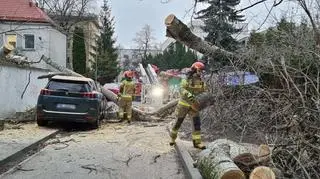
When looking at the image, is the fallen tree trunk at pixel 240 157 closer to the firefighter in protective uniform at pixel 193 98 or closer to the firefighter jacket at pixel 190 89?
the firefighter in protective uniform at pixel 193 98

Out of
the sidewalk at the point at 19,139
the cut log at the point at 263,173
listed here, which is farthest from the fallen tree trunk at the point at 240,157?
the sidewalk at the point at 19,139

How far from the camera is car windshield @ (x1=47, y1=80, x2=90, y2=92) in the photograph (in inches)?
690

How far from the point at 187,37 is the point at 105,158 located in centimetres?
378

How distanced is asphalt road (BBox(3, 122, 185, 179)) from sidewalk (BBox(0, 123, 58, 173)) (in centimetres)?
32

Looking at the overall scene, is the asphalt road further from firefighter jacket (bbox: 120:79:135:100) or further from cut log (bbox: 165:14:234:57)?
firefighter jacket (bbox: 120:79:135:100)

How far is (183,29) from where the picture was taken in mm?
13250

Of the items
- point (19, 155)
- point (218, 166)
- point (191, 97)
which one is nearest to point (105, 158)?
point (19, 155)

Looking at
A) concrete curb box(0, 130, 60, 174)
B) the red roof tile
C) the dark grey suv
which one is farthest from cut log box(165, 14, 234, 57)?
the red roof tile

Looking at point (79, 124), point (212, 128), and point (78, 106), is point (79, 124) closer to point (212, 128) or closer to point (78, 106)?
point (78, 106)

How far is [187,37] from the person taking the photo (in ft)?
44.3

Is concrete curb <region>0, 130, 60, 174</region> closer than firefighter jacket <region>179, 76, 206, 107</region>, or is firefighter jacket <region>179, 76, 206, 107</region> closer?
concrete curb <region>0, 130, 60, 174</region>

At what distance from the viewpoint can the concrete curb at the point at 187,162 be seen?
30.1ft

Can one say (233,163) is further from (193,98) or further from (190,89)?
(190,89)

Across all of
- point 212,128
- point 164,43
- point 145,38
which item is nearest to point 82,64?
point 145,38
